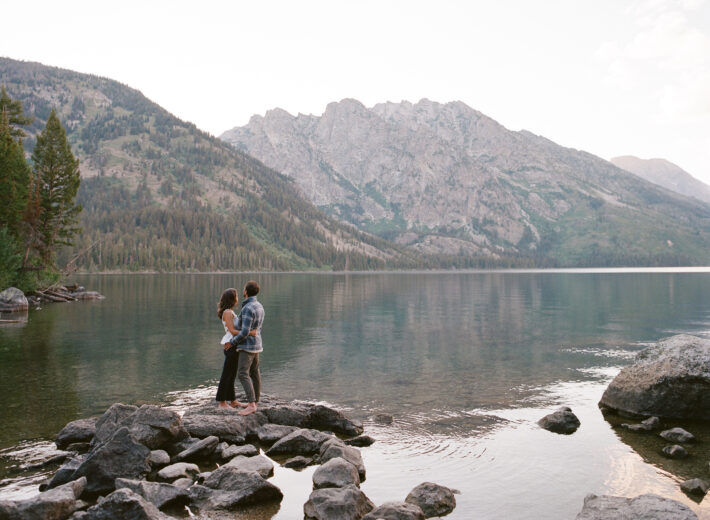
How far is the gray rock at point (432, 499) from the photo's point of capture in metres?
12.8

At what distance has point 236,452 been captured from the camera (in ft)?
55.0

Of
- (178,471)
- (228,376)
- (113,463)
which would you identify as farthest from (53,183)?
(178,471)

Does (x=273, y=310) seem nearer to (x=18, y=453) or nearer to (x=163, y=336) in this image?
(x=163, y=336)

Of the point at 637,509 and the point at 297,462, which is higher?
the point at 637,509

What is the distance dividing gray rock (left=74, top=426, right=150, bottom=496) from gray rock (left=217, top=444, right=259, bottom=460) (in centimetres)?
240

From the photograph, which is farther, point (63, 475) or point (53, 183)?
point (53, 183)

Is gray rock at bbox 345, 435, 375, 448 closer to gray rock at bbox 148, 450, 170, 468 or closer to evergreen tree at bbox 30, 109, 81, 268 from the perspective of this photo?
gray rock at bbox 148, 450, 170, 468

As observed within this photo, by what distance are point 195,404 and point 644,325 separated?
5417 cm

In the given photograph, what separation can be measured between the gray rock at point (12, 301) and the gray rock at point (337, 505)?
6819 cm

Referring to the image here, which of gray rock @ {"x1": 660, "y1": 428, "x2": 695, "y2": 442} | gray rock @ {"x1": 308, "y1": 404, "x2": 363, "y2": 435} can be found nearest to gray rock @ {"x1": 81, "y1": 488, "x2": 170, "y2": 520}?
gray rock @ {"x1": 308, "y1": 404, "x2": 363, "y2": 435}

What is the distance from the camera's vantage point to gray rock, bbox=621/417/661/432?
20.8 metres

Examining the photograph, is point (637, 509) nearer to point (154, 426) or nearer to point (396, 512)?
point (396, 512)

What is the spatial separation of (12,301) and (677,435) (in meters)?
75.0

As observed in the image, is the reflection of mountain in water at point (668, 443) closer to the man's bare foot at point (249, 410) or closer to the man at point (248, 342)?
the man's bare foot at point (249, 410)
